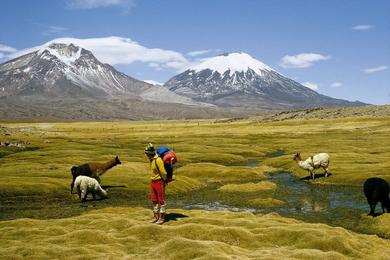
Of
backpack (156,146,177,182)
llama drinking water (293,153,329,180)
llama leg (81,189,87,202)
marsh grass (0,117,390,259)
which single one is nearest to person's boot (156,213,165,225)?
marsh grass (0,117,390,259)

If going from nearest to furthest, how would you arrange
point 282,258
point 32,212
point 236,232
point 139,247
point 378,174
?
1. point 282,258
2. point 139,247
3. point 236,232
4. point 32,212
5. point 378,174

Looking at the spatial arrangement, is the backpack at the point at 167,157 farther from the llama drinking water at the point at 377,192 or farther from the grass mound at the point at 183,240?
the llama drinking water at the point at 377,192

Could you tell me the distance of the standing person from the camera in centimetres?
2552

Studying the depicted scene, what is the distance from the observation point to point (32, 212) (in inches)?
1420

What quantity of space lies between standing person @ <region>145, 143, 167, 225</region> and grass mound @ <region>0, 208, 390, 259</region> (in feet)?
3.12

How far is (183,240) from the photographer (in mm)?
21844

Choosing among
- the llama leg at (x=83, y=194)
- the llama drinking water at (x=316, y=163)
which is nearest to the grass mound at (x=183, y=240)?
the llama leg at (x=83, y=194)

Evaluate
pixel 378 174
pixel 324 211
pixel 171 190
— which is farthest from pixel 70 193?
pixel 378 174

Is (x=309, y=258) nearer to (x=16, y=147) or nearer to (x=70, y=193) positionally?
(x=70, y=193)

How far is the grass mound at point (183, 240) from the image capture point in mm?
21094

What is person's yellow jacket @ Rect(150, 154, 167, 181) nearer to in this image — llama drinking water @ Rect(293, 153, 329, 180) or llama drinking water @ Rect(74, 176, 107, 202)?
llama drinking water @ Rect(74, 176, 107, 202)

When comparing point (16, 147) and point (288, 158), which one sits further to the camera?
point (16, 147)

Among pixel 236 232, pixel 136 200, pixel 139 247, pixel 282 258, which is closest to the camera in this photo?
pixel 282 258

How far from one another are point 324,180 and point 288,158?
57.3 ft
